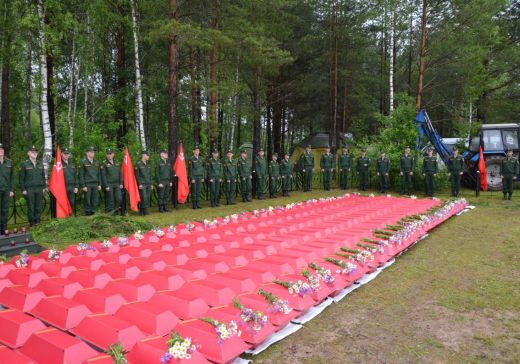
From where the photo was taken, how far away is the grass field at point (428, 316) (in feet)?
9.78

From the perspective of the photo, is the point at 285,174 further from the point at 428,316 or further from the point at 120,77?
the point at 428,316

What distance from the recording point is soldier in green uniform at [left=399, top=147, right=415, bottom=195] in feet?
43.0

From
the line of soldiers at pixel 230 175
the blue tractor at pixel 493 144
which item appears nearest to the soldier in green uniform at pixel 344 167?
the line of soldiers at pixel 230 175

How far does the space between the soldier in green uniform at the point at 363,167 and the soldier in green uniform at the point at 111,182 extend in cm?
834

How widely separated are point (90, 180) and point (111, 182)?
1.41ft

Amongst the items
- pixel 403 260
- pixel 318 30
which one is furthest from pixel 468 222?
pixel 318 30

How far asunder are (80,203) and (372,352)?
341 inches

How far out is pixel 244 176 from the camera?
1191 centimetres

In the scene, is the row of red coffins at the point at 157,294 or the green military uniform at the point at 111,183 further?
the green military uniform at the point at 111,183

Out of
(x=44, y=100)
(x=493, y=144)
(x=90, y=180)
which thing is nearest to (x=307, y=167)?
(x=493, y=144)

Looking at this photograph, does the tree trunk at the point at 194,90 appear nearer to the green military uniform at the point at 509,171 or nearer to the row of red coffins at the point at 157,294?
the row of red coffins at the point at 157,294

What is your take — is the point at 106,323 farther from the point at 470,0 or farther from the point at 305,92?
the point at 305,92

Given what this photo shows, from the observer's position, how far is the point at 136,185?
941 cm

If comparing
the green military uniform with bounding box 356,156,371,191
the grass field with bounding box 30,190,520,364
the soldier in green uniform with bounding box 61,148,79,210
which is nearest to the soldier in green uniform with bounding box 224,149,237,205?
the soldier in green uniform with bounding box 61,148,79,210
